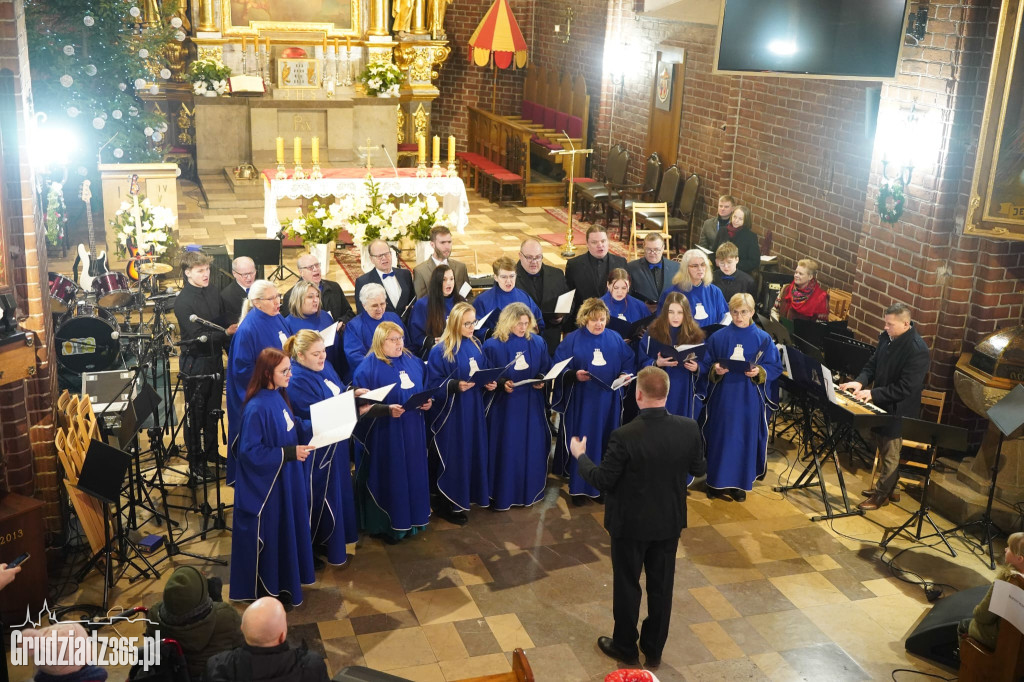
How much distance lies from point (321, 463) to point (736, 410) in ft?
10.7

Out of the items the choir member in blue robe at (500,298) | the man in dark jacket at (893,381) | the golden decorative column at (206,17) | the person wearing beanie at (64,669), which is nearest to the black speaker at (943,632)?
the man in dark jacket at (893,381)

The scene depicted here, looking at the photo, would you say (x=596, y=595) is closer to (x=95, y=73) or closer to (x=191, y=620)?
(x=191, y=620)

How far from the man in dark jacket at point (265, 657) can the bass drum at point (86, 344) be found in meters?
5.78

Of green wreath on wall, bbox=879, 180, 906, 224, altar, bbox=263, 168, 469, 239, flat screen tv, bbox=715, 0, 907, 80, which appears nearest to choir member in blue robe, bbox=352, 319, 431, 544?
flat screen tv, bbox=715, 0, 907, 80

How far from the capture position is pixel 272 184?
13.2 metres

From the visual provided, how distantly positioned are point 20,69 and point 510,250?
914 cm

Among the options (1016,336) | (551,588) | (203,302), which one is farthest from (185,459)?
(1016,336)

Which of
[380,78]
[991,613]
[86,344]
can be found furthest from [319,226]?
[991,613]

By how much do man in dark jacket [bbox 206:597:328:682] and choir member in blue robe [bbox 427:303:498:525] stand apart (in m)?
3.06

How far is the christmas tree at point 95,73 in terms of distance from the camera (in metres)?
12.2

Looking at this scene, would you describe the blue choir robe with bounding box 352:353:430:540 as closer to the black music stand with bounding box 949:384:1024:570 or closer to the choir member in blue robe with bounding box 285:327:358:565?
the choir member in blue robe with bounding box 285:327:358:565

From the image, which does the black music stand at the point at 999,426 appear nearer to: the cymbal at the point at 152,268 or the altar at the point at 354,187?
the cymbal at the point at 152,268

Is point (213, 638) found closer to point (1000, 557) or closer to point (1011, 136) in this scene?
point (1000, 557)

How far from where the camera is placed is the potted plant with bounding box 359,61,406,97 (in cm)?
1748
